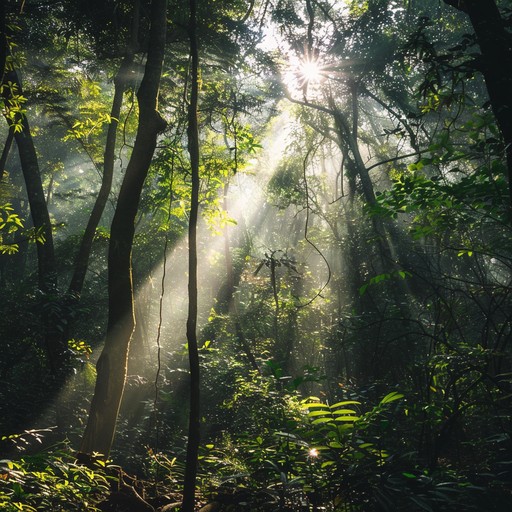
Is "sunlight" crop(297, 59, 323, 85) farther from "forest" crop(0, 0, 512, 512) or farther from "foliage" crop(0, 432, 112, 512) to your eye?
"foliage" crop(0, 432, 112, 512)

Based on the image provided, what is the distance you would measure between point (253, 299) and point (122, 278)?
32.4ft

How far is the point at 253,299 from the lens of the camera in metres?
13.9

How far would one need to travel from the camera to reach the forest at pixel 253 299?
2.79 m

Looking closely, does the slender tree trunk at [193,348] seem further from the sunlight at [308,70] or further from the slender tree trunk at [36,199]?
the slender tree trunk at [36,199]

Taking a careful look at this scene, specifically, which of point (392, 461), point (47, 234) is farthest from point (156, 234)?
point (392, 461)

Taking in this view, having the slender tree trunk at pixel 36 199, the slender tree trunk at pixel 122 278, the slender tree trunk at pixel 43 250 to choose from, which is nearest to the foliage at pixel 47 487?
the slender tree trunk at pixel 122 278

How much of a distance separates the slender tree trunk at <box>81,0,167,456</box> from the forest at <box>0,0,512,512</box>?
2cm

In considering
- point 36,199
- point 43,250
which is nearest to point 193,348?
point 43,250

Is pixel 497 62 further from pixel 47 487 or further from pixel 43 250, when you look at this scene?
pixel 43 250

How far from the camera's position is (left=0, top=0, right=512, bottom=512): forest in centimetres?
279

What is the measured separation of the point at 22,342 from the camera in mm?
8383

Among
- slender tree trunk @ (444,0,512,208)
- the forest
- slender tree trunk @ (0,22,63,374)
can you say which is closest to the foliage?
the forest

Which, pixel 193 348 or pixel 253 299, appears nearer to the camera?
pixel 193 348

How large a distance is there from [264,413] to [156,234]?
10.5 m
